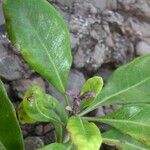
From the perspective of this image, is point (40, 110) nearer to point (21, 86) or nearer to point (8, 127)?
point (8, 127)

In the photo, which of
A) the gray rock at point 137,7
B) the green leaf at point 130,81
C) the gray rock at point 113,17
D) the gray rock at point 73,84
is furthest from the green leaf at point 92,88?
the gray rock at point 137,7

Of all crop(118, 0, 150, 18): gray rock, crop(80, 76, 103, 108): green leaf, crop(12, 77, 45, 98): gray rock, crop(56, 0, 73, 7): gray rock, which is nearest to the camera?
crop(80, 76, 103, 108): green leaf

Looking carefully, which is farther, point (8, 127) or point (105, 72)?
point (105, 72)

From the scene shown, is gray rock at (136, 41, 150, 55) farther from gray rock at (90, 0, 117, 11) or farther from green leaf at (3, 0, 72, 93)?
green leaf at (3, 0, 72, 93)

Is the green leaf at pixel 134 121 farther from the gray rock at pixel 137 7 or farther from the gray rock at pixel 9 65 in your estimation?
the gray rock at pixel 137 7

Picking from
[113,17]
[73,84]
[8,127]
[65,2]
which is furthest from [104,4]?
[8,127]

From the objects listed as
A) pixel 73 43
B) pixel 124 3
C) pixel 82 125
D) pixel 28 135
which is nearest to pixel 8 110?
pixel 82 125

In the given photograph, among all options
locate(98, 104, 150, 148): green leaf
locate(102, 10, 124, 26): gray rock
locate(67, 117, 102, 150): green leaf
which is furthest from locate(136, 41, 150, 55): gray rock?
locate(67, 117, 102, 150): green leaf
